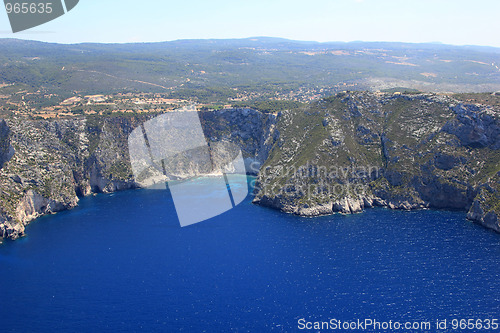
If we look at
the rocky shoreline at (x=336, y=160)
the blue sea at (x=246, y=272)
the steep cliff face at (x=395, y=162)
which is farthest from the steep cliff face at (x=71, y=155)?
the steep cliff face at (x=395, y=162)

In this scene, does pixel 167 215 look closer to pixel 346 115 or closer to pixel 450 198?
pixel 346 115

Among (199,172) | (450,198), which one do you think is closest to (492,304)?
(450,198)

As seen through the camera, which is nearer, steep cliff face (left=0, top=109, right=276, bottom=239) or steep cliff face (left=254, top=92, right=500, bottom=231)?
steep cliff face (left=0, top=109, right=276, bottom=239)

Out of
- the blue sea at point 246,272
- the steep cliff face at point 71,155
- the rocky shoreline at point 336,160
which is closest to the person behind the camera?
the blue sea at point 246,272

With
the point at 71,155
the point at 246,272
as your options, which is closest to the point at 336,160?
the point at 246,272

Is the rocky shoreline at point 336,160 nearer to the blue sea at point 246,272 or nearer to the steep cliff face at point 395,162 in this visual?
the steep cliff face at point 395,162

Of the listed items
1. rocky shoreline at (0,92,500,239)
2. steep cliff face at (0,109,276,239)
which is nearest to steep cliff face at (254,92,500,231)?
rocky shoreline at (0,92,500,239)

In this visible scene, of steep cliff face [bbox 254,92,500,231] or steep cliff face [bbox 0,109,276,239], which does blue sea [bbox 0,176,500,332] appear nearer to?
steep cliff face [bbox 254,92,500,231]
